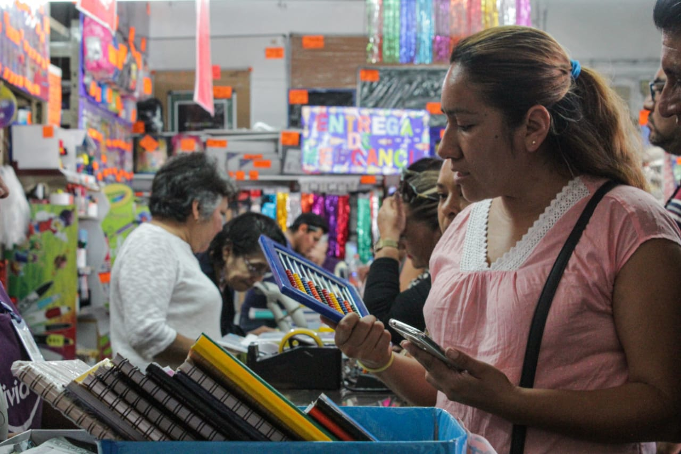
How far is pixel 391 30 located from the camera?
5754mm

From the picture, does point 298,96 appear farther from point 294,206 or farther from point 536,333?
point 536,333

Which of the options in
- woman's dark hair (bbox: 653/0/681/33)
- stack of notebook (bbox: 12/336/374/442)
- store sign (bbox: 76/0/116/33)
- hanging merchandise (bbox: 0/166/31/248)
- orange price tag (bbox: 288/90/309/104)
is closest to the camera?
stack of notebook (bbox: 12/336/374/442)

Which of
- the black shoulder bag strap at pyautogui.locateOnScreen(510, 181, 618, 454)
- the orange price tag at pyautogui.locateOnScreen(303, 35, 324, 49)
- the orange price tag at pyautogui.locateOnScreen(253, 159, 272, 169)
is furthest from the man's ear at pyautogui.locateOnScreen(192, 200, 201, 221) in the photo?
the orange price tag at pyautogui.locateOnScreen(303, 35, 324, 49)

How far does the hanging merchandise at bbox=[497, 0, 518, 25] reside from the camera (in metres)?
5.75

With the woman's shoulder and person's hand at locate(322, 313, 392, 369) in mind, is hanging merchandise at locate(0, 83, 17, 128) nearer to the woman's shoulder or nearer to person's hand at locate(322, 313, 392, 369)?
person's hand at locate(322, 313, 392, 369)

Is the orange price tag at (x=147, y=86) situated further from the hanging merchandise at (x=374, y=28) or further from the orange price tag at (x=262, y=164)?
the hanging merchandise at (x=374, y=28)

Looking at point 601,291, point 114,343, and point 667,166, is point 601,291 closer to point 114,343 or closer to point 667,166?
point 114,343

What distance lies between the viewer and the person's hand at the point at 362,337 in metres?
1.17

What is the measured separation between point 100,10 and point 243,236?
4.50ft

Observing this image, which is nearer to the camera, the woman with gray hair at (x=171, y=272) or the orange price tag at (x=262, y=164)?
the woman with gray hair at (x=171, y=272)

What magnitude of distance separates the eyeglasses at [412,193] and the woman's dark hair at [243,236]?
3.77 ft

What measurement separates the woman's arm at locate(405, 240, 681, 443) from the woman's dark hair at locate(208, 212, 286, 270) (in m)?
2.45

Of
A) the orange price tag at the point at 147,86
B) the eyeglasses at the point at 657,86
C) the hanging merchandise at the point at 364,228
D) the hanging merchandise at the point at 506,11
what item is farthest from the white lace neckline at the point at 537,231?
the orange price tag at the point at 147,86

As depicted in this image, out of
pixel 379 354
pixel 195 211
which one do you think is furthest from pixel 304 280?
pixel 195 211
